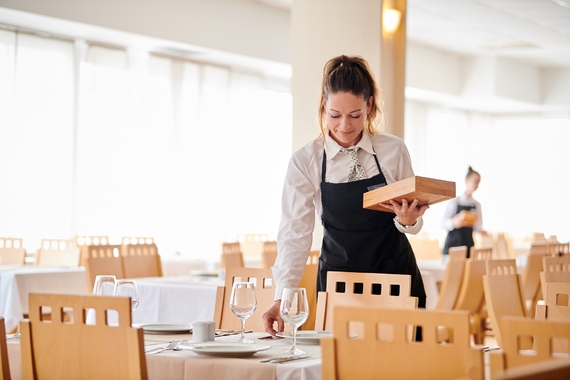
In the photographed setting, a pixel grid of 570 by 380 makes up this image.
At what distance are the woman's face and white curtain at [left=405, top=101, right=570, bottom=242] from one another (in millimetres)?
11581

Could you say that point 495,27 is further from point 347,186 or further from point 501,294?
point 347,186

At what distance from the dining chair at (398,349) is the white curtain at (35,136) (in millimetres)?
6766

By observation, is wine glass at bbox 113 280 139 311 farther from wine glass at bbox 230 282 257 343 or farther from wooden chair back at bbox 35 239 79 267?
wooden chair back at bbox 35 239 79 267

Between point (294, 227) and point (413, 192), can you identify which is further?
point (294, 227)

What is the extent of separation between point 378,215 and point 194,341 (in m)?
0.81

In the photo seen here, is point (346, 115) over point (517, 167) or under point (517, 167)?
under

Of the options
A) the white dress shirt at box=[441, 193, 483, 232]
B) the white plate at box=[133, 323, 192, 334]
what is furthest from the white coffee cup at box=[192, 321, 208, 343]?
the white dress shirt at box=[441, 193, 483, 232]

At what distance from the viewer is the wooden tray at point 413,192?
2.68 meters

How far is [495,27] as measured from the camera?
35.2 ft

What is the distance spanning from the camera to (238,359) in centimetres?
236

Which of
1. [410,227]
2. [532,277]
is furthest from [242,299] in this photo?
[532,277]

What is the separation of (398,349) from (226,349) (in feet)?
2.18

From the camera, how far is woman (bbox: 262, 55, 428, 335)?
3.03 metres

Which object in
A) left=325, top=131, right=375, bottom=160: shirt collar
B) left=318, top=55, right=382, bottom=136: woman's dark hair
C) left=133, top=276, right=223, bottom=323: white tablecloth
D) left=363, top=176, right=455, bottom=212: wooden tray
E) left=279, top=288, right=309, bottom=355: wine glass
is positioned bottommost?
left=133, top=276, right=223, bottom=323: white tablecloth
